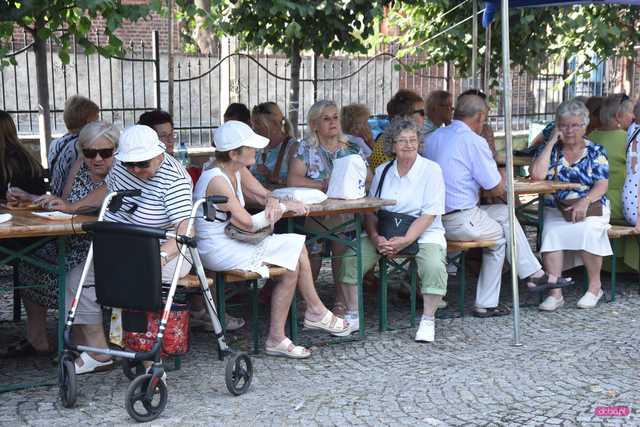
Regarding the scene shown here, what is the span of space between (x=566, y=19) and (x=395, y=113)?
3415 millimetres

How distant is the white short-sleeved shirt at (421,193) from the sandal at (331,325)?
2.54 ft

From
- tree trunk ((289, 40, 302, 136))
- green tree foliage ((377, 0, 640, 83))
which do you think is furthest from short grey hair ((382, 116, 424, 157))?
green tree foliage ((377, 0, 640, 83))

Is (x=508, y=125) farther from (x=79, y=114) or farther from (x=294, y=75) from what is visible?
(x=294, y=75)

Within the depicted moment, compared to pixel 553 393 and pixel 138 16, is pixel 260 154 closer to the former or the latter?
pixel 138 16

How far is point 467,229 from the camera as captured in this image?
6820mm

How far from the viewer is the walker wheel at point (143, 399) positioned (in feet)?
15.1

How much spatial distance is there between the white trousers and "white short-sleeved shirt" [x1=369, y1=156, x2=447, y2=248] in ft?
1.05

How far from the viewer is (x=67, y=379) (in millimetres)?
4859

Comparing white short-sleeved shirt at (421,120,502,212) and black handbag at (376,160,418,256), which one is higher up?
white short-sleeved shirt at (421,120,502,212)

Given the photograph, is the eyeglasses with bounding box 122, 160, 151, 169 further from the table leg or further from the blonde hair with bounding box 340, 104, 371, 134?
the blonde hair with bounding box 340, 104, 371, 134

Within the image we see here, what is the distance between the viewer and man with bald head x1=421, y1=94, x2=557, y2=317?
6.80 metres

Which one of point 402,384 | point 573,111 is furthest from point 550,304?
point 402,384

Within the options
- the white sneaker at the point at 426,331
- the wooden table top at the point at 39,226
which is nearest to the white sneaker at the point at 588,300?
the white sneaker at the point at 426,331

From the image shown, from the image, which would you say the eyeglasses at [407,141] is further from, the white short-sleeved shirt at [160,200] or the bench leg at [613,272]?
the bench leg at [613,272]
